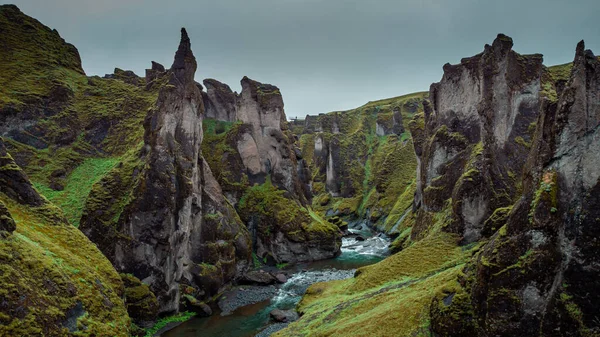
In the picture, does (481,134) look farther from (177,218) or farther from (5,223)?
(5,223)

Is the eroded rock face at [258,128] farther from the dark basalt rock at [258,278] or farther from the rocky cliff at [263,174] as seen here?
the dark basalt rock at [258,278]

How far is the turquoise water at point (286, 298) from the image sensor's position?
26.9 metres

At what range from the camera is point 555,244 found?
11359mm

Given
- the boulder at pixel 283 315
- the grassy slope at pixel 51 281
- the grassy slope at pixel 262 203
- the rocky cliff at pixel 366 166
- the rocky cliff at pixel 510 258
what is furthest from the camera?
the rocky cliff at pixel 366 166

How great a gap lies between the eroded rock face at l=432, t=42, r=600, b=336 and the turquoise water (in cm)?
1919

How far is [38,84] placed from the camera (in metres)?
37.2

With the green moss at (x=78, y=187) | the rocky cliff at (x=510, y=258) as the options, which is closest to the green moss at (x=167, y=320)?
the rocky cliff at (x=510, y=258)

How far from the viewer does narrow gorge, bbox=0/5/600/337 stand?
11781 millimetres

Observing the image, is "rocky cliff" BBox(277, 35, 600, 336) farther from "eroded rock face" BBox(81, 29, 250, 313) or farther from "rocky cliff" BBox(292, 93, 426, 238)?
"rocky cliff" BBox(292, 93, 426, 238)

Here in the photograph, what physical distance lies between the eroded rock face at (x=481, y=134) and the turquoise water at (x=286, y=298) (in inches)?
442

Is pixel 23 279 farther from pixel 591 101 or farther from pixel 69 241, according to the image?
pixel 591 101

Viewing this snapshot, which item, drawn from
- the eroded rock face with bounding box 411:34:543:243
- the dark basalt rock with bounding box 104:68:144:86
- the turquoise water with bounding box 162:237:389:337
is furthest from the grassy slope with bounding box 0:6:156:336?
the eroded rock face with bounding box 411:34:543:243

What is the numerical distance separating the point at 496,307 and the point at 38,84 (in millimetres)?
45841

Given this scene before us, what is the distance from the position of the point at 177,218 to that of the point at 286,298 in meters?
13.4
